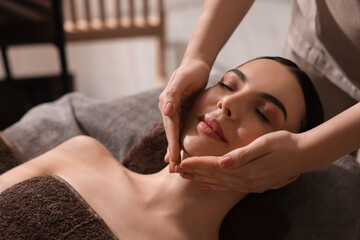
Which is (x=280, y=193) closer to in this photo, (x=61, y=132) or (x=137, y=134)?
(x=137, y=134)

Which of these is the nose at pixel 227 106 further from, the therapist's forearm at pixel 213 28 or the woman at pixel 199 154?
the therapist's forearm at pixel 213 28

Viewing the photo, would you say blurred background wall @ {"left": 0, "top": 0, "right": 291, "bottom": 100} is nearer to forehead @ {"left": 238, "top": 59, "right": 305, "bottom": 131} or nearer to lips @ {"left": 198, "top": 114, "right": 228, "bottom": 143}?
forehead @ {"left": 238, "top": 59, "right": 305, "bottom": 131}

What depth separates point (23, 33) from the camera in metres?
2.22

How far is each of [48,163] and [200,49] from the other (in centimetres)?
51

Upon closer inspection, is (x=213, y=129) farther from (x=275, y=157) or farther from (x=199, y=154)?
(x=275, y=157)

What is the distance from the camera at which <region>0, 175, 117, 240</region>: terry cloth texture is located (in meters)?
0.82

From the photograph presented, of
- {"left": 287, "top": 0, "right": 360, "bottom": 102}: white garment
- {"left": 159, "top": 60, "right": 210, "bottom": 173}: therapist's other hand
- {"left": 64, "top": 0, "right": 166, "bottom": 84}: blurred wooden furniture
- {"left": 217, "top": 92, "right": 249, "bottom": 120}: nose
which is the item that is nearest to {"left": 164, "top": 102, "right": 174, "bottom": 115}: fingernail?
{"left": 159, "top": 60, "right": 210, "bottom": 173}: therapist's other hand

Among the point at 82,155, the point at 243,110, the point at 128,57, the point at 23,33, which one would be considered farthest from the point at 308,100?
the point at 128,57

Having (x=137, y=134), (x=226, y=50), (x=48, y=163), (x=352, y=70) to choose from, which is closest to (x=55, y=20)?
(x=226, y=50)

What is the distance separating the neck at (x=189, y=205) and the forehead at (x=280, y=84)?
25 centimetres

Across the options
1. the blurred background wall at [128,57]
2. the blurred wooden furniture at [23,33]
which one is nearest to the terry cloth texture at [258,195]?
the blurred wooden furniture at [23,33]

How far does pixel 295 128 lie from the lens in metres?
0.96

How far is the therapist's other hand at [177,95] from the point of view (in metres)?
0.85

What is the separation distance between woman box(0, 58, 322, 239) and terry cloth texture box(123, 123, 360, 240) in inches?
2.5
